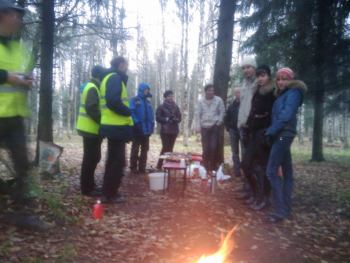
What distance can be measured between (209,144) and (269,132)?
3.36 metres

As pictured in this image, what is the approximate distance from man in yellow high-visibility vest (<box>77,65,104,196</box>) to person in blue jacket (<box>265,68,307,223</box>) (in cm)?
277

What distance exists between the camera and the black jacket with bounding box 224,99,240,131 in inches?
351

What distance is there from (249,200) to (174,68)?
4333cm

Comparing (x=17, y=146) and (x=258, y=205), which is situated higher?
(x=17, y=146)

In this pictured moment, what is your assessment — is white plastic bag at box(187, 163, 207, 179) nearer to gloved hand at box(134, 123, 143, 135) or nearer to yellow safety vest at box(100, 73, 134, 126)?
gloved hand at box(134, 123, 143, 135)

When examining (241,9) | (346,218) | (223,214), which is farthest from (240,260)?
(241,9)

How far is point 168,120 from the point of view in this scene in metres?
9.24

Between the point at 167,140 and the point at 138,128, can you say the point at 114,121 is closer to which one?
the point at 138,128

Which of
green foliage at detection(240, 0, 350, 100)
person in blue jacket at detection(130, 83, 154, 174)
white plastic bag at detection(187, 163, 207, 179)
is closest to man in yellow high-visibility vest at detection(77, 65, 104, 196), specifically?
person in blue jacket at detection(130, 83, 154, 174)

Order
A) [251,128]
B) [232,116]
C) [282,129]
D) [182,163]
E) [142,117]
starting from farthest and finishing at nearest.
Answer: [232,116] → [142,117] → [182,163] → [251,128] → [282,129]

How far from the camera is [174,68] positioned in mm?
48969

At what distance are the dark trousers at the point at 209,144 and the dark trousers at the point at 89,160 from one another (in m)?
3.15

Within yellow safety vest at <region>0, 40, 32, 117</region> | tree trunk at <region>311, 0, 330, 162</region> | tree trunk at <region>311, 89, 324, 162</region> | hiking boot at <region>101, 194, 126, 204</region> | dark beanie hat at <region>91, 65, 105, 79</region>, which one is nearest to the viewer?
yellow safety vest at <region>0, 40, 32, 117</region>

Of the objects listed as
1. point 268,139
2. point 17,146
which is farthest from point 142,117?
point 17,146
